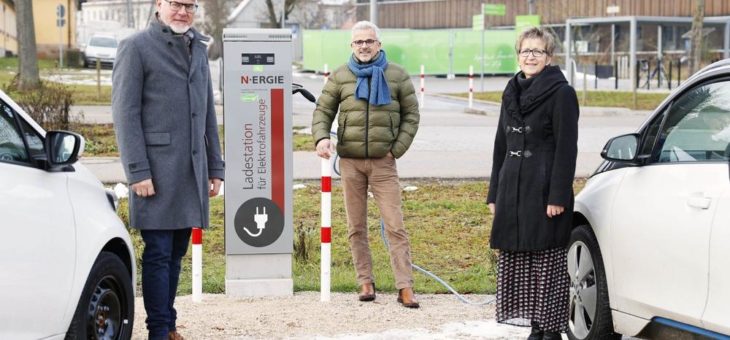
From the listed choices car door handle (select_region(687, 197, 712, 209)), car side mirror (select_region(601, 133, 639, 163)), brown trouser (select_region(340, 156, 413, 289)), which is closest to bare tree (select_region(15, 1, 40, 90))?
brown trouser (select_region(340, 156, 413, 289))

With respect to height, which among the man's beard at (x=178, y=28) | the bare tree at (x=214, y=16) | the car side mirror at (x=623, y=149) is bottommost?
the car side mirror at (x=623, y=149)

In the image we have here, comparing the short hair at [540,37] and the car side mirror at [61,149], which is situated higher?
the short hair at [540,37]

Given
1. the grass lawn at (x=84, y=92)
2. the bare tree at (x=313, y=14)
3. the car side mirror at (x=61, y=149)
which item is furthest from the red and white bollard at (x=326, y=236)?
the bare tree at (x=313, y=14)

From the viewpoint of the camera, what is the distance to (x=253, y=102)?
8070 mm

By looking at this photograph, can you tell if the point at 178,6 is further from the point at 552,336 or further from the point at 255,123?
the point at 552,336

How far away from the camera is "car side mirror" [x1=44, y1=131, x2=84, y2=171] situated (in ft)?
17.6

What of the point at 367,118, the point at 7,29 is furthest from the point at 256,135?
the point at 7,29

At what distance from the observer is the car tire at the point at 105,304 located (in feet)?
18.2

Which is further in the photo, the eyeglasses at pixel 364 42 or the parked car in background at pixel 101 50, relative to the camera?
the parked car in background at pixel 101 50

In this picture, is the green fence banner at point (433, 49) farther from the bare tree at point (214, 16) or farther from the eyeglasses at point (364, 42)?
→ the eyeglasses at point (364, 42)

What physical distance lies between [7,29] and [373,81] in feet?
209

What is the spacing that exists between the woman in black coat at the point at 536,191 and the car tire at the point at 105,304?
6.40ft

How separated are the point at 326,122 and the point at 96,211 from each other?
244cm

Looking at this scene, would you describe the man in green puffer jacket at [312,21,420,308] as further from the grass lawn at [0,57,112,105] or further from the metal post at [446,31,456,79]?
the metal post at [446,31,456,79]
